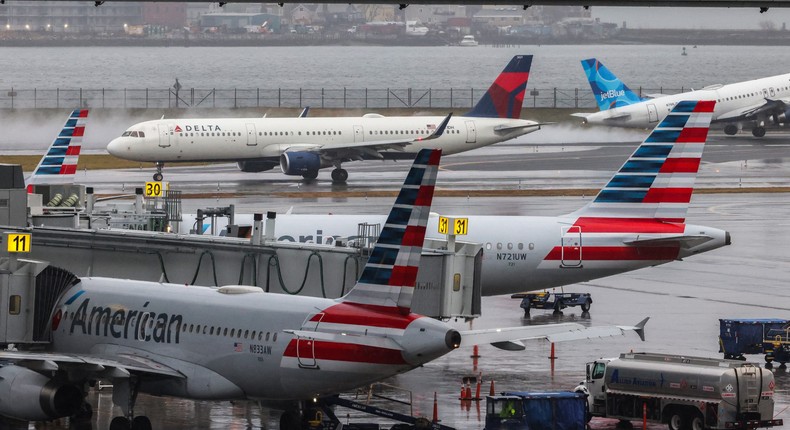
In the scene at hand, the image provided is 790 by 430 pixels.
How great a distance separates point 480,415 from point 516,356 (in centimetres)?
935

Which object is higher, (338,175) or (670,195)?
(338,175)

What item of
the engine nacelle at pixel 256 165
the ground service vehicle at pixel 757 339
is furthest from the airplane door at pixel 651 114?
the ground service vehicle at pixel 757 339

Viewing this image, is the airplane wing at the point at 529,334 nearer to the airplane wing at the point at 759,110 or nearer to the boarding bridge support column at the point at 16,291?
the boarding bridge support column at the point at 16,291

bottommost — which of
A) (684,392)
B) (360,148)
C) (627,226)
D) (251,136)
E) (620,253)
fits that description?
(684,392)

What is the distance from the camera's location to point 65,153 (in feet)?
200

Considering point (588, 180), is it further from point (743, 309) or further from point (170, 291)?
A: point (170, 291)

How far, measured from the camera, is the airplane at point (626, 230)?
48000mm

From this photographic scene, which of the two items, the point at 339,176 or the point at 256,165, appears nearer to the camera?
the point at 339,176

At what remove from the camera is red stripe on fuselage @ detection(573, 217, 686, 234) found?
158ft

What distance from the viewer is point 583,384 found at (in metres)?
36.9

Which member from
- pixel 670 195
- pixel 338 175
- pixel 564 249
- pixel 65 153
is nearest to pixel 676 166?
pixel 670 195

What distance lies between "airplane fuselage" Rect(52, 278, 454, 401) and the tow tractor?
66.2ft

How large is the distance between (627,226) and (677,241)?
1798 mm

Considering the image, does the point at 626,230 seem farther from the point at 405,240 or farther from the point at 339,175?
the point at 339,175
